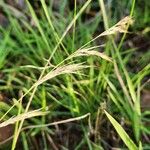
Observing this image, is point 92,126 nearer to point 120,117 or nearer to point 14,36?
point 120,117

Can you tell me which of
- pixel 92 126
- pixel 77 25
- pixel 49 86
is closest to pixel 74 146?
pixel 92 126

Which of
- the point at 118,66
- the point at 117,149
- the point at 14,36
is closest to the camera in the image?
the point at 117,149

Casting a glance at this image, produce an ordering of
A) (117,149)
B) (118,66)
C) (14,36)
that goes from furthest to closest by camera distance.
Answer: (14,36) → (118,66) → (117,149)

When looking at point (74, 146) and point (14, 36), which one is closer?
point (74, 146)

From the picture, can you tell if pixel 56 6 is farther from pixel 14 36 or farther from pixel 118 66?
pixel 118 66

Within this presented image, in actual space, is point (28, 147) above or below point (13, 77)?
below

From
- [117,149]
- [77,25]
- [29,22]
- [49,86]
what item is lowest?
[117,149]

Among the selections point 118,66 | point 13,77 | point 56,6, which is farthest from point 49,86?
point 56,6
